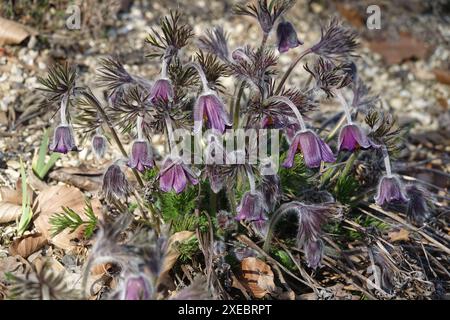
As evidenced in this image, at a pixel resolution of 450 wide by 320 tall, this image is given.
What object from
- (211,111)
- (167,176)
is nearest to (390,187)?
(211,111)

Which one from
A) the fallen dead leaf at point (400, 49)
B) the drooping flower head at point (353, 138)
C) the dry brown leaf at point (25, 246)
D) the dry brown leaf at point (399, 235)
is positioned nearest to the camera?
the drooping flower head at point (353, 138)

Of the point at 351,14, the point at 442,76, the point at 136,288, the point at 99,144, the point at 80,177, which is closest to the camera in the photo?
the point at 136,288

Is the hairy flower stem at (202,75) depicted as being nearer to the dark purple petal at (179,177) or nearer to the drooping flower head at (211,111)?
the drooping flower head at (211,111)

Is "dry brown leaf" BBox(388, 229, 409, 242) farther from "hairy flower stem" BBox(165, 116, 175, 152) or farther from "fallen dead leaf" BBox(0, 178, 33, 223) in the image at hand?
"fallen dead leaf" BBox(0, 178, 33, 223)

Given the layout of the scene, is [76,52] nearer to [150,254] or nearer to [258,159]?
[258,159]

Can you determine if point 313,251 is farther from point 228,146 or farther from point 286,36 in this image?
point 286,36

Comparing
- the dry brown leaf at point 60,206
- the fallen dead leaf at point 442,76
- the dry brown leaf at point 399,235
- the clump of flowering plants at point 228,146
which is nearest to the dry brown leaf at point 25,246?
the dry brown leaf at point 60,206

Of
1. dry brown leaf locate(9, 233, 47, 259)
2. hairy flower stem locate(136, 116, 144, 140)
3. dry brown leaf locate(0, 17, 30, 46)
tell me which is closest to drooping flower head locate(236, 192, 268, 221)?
hairy flower stem locate(136, 116, 144, 140)
